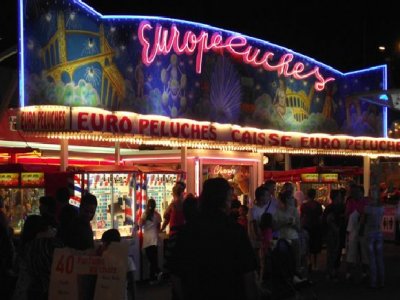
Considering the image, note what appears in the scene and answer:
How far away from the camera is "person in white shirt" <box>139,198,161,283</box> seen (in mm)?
11680

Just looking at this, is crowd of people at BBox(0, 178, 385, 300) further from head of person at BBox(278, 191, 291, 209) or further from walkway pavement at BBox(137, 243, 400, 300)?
walkway pavement at BBox(137, 243, 400, 300)

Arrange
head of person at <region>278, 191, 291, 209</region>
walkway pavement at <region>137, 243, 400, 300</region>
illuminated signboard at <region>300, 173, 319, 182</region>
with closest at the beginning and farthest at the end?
walkway pavement at <region>137, 243, 400, 300</region>, head of person at <region>278, 191, 291, 209</region>, illuminated signboard at <region>300, 173, 319, 182</region>

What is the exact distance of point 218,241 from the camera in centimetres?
428

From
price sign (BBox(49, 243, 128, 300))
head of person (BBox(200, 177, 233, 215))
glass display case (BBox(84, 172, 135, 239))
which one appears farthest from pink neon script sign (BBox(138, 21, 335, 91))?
head of person (BBox(200, 177, 233, 215))

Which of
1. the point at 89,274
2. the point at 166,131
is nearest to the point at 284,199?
the point at 166,131

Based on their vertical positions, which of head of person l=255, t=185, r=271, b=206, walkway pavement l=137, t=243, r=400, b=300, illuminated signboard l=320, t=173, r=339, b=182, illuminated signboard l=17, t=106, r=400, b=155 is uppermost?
illuminated signboard l=17, t=106, r=400, b=155

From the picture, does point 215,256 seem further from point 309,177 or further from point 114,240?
point 309,177

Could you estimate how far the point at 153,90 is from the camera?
41.1 feet

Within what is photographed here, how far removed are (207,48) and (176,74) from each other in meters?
1.14

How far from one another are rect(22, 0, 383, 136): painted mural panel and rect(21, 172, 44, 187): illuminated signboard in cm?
145

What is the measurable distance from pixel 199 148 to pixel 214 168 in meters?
0.85

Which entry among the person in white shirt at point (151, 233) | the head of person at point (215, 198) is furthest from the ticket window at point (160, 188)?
the head of person at point (215, 198)

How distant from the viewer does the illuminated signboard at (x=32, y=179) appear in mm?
11367

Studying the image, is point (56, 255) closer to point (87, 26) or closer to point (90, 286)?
point (90, 286)
